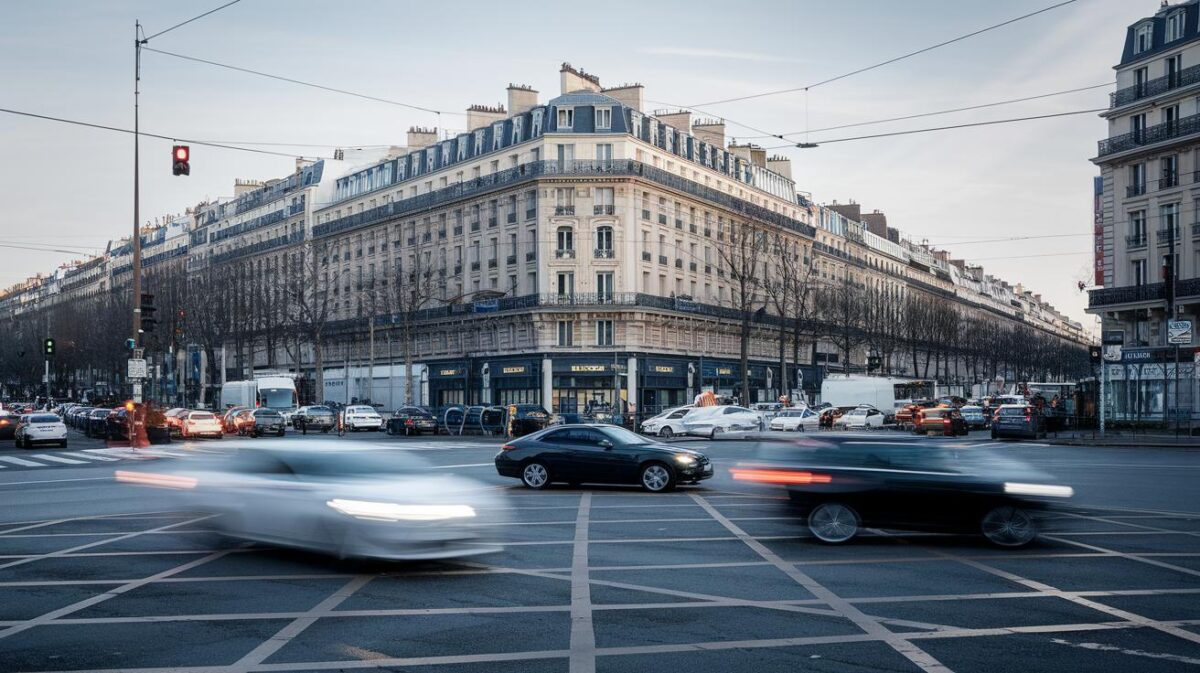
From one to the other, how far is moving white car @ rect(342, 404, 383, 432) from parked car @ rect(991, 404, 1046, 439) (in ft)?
110

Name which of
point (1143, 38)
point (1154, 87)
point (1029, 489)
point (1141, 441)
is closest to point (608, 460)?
point (1029, 489)

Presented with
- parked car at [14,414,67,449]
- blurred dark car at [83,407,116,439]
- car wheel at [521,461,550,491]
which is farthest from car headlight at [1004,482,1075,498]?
blurred dark car at [83,407,116,439]

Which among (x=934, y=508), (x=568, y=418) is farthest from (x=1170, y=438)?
(x=934, y=508)

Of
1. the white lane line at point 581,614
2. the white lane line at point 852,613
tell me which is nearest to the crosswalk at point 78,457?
the white lane line at point 581,614

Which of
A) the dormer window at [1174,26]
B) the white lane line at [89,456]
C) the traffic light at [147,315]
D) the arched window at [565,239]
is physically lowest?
the white lane line at [89,456]

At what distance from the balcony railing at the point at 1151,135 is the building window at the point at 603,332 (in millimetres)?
29595

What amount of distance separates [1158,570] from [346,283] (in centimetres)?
7921

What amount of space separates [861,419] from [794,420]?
5.22 m

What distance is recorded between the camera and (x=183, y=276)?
8331cm

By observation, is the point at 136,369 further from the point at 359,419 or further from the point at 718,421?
the point at 718,421

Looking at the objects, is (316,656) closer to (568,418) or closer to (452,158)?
(568,418)

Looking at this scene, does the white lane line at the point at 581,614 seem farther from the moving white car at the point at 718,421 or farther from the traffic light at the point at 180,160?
the moving white car at the point at 718,421

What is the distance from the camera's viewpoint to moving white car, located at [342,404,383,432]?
195 ft

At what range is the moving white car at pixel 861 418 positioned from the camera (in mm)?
55750
